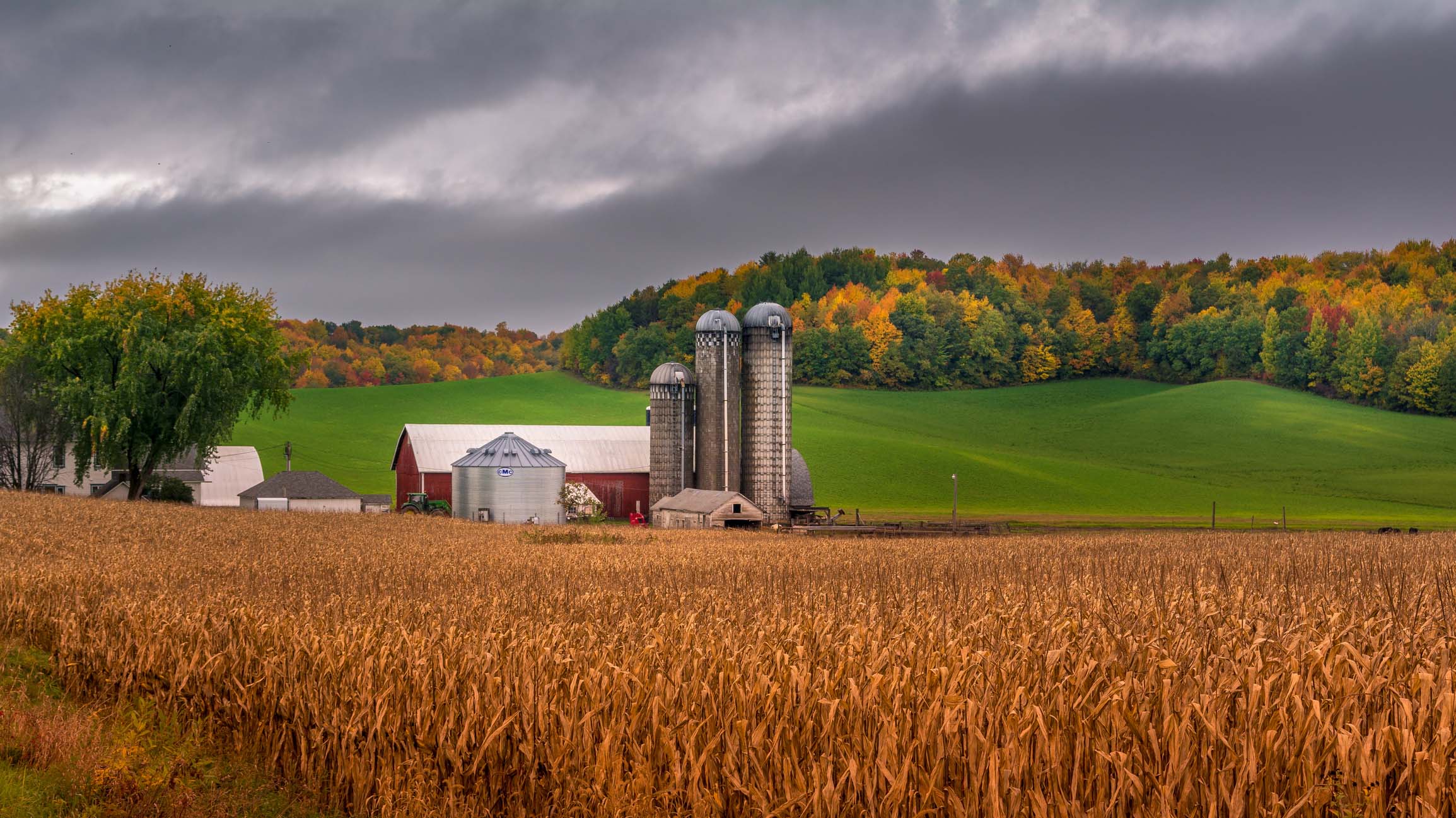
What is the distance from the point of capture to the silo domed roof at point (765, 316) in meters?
62.3

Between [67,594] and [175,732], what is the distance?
725 cm

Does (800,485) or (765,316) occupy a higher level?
(765,316)

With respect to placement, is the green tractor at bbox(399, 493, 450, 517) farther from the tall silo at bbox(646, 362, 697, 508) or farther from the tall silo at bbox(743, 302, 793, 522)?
the tall silo at bbox(743, 302, 793, 522)

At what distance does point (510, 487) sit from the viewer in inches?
2409

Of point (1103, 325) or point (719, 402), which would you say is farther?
point (1103, 325)

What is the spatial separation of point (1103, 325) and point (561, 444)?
293 feet

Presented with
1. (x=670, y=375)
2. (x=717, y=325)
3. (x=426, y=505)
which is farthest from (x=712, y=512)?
(x=426, y=505)

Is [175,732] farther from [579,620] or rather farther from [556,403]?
[556,403]

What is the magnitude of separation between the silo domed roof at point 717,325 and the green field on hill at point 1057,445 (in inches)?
736

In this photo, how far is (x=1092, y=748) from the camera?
723cm

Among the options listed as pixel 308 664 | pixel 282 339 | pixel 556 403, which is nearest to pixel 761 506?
pixel 282 339

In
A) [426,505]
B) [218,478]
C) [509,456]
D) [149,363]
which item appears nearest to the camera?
[149,363]

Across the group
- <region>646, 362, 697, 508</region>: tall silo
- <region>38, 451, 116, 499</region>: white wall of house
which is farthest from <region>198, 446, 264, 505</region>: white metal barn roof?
<region>646, 362, 697, 508</region>: tall silo

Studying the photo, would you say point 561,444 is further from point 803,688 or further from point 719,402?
point 803,688
